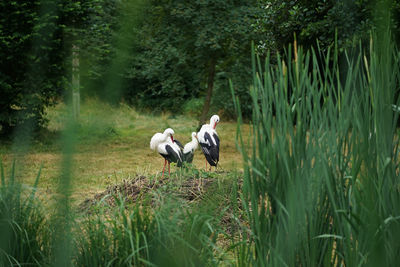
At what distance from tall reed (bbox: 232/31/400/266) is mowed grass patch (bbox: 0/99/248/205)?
0.13 meters

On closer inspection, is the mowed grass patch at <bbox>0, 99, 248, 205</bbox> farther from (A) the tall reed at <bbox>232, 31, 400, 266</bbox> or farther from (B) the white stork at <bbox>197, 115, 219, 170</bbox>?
(B) the white stork at <bbox>197, 115, 219, 170</bbox>

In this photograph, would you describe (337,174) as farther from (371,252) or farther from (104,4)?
(104,4)

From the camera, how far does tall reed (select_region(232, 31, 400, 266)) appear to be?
1106mm

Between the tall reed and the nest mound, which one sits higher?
the tall reed

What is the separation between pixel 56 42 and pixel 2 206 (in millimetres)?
1206

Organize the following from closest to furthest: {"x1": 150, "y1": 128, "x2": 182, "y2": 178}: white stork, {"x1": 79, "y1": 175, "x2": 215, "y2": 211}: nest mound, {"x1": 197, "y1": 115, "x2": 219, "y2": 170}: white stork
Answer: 1. {"x1": 79, "y1": 175, "x2": 215, "y2": 211}: nest mound
2. {"x1": 150, "y1": 128, "x2": 182, "y2": 178}: white stork
3. {"x1": 197, "y1": 115, "x2": 219, "y2": 170}: white stork

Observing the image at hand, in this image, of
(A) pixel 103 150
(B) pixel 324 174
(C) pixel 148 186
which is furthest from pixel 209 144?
(A) pixel 103 150

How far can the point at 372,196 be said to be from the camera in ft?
3.54

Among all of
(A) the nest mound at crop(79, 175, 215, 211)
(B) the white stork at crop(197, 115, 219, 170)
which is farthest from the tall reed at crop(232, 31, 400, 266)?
(B) the white stork at crop(197, 115, 219, 170)

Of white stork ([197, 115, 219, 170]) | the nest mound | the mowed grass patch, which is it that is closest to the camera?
the mowed grass patch

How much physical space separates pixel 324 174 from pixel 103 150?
25.7 inches

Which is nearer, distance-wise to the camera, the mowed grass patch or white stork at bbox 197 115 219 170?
the mowed grass patch

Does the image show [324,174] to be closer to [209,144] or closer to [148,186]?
[148,186]

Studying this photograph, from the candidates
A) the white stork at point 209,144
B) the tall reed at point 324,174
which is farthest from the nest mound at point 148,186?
the tall reed at point 324,174
